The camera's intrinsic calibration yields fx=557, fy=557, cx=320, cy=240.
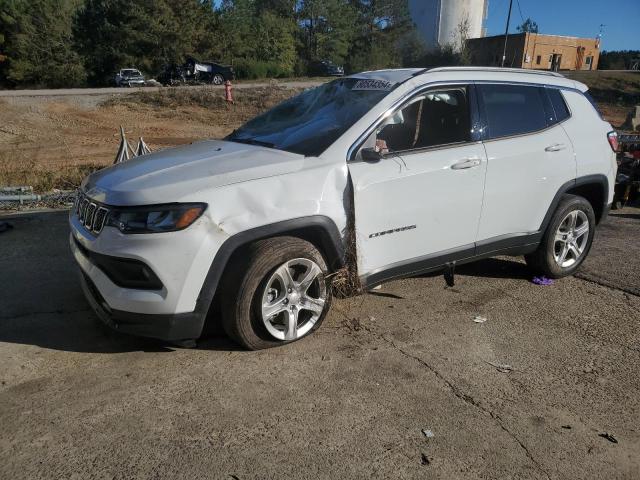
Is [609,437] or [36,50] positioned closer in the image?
[609,437]

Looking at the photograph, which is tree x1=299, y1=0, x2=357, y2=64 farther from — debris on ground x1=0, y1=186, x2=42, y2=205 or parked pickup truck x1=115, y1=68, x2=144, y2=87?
debris on ground x1=0, y1=186, x2=42, y2=205

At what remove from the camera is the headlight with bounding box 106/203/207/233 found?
3.13 meters

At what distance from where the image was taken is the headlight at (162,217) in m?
3.13

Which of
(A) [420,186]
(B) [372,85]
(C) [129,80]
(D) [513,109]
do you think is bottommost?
(C) [129,80]

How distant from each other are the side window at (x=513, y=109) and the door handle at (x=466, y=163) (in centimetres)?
31

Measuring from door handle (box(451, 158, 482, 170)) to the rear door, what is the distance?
0.39ft

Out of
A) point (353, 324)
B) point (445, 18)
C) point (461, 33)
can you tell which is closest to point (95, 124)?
point (353, 324)

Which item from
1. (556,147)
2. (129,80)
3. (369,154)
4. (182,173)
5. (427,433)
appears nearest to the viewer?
(427,433)

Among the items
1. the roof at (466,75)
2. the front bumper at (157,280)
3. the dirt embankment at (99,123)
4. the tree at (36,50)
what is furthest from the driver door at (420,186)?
the tree at (36,50)

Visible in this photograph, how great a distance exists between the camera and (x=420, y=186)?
12.8 feet

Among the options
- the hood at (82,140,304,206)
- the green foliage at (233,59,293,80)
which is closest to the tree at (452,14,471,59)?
the green foliage at (233,59,293,80)

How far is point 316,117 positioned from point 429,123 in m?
0.85

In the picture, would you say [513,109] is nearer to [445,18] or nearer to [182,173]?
[182,173]

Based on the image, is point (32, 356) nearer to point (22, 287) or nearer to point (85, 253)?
point (85, 253)
